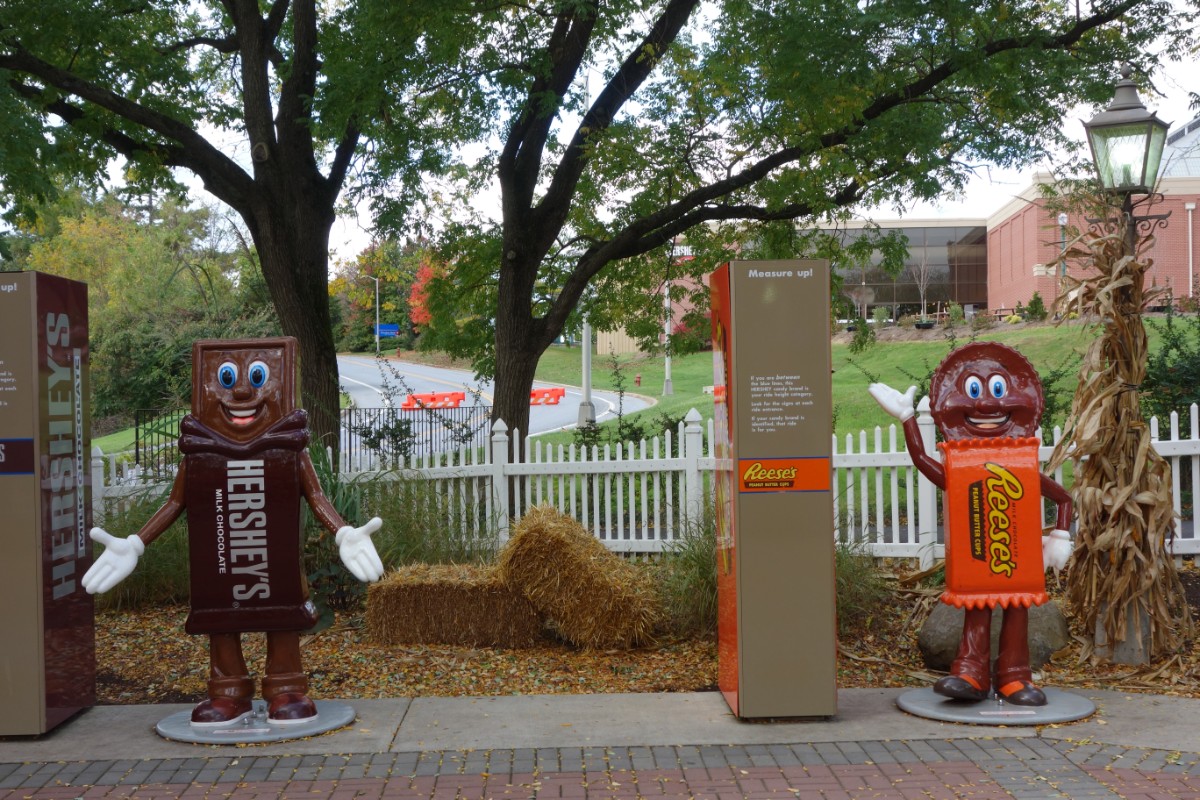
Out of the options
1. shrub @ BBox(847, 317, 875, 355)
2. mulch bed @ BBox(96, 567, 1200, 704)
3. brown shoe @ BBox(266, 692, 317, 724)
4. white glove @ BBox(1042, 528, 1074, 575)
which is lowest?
mulch bed @ BBox(96, 567, 1200, 704)

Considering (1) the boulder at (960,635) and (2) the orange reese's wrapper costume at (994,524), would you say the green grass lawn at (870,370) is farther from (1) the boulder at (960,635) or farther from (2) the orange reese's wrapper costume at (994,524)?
(2) the orange reese's wrapper costume at (994,524)

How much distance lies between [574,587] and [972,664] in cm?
246

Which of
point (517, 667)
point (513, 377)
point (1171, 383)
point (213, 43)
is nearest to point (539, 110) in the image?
point (513, 377)

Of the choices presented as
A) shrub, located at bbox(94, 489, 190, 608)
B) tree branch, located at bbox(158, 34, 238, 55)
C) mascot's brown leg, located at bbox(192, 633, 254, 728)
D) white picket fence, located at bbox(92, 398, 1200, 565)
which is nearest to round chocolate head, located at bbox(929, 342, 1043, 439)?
white picket fence, located at bbox(92, 398, 1200, 565)

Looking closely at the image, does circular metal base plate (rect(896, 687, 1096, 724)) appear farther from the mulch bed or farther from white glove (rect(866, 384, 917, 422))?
white glove (rect(866, 384, 917, 422))

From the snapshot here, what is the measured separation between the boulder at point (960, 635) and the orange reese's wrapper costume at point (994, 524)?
0.88 meters

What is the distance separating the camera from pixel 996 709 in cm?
544

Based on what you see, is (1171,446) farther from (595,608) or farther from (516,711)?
(516,711)

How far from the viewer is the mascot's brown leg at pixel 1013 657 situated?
549 centimetres

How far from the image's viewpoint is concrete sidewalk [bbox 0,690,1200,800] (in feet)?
14.7

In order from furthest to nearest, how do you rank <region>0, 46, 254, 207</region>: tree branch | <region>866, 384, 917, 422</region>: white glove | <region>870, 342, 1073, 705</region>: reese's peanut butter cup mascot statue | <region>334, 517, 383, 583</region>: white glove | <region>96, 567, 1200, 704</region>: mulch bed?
<region>0, 46, 254, 207</region>: tree branch → <region>96, 567, 1200, 704</region>: mulch bed → <region>866, 384, 917, 422</region>: white glove → <region>870, 342, 1073, 705</region>: reese's peanut butter cup mascot statue → <region>334, 517, 383, 583</region>: white glove

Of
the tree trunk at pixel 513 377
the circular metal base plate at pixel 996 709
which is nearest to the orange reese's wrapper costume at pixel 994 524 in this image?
the circular metal base plate at pixel 996 709

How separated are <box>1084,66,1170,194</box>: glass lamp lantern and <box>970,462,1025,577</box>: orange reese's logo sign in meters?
2.41

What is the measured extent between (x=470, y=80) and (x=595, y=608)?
19.9ft
